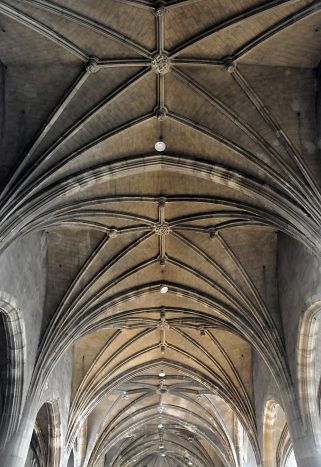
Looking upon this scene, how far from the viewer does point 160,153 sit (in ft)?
51.1

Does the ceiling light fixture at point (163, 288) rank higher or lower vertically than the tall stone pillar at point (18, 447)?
higher

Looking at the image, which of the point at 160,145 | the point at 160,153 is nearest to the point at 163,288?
the point at 160,153

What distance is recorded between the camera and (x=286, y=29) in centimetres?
1262

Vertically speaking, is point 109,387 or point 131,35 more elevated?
point 131,35

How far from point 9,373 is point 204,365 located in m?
11.3

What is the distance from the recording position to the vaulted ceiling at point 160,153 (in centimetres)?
1279

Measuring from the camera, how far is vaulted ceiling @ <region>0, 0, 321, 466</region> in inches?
504

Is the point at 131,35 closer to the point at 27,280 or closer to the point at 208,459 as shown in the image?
the point at 27,280

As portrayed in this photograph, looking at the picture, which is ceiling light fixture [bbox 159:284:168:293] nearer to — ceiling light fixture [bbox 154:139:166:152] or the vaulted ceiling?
the vaulted ceiling

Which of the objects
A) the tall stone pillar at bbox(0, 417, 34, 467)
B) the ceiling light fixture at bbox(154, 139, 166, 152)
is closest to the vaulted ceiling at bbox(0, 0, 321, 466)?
the ceiling light fixture at bbox(154, 139, 166, 152)

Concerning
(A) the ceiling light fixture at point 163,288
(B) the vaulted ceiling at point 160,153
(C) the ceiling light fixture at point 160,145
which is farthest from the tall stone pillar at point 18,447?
(C) the ceiling light fixture at point 160,145

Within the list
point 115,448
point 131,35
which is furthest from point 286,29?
point 115,448

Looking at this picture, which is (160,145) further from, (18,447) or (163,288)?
(18,447)

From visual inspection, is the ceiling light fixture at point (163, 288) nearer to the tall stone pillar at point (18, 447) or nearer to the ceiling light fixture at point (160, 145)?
the ceiling light fixture at point (160, 145)
